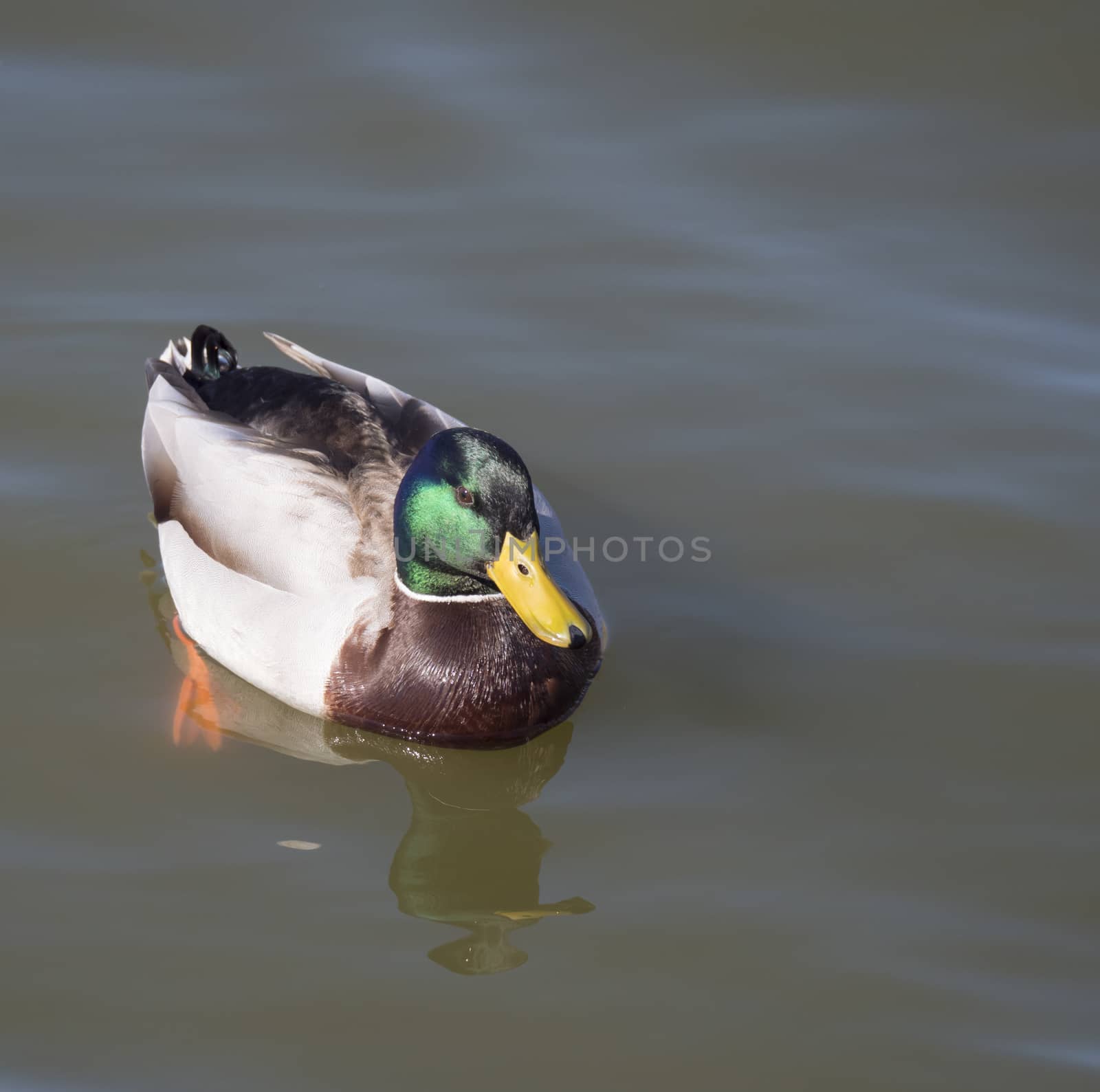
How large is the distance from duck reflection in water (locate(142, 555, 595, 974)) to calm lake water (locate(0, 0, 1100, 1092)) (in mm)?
17

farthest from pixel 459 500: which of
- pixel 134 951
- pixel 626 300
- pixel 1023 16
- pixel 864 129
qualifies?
pixel 1023 16

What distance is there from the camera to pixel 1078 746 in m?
5.10

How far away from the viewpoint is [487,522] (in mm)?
4730

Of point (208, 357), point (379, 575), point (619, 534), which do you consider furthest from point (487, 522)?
point (208, 357)

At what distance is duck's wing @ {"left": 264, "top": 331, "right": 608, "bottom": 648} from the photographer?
5.38m

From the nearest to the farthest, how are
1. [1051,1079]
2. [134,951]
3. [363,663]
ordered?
[1051,1079], [134,951], [363,663]

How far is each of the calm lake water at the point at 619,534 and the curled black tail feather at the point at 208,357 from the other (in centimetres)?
56

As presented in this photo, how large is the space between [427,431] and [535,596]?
Answer: 1.05m

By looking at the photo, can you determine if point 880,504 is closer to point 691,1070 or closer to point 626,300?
point 626,300

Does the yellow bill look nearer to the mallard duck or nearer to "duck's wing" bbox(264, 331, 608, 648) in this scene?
the mallard duck

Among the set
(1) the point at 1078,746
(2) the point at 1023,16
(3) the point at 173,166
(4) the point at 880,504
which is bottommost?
(1) the point at 1078,746

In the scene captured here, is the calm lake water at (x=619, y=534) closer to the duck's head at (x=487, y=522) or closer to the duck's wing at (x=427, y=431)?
the duck's wing at (x=427, y=431)

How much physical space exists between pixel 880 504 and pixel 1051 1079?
2.75 m

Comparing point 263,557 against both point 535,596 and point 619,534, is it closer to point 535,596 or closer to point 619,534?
point 535,596
